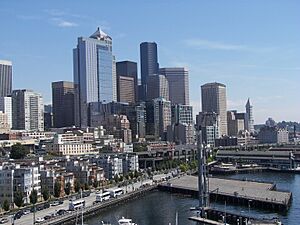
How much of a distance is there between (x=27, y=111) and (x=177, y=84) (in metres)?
62.9

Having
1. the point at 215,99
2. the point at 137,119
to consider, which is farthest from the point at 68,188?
the point at 215,99

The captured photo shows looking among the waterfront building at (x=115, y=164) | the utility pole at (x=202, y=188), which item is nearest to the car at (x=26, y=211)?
the utility pole at (x=202, y=188)

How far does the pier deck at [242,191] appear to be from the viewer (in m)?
32.6

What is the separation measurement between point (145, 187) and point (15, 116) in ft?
254

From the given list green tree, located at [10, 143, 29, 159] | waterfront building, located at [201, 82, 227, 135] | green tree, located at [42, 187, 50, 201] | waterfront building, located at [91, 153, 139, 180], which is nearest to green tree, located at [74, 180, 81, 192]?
green tree, located at [42, 187, 50, 201]

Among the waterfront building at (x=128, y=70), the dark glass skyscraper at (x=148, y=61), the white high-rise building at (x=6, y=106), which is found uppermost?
the dark glass skyscraper at (x=148, y=61)

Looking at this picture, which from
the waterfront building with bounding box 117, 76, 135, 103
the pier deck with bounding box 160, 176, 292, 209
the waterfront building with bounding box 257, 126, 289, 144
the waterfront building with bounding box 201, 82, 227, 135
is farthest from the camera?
the waterfront building with bounding box 201, 82, 227, 135

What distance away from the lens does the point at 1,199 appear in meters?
34.3

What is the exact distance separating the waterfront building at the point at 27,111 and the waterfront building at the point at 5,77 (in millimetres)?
20839

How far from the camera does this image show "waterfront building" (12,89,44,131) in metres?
112

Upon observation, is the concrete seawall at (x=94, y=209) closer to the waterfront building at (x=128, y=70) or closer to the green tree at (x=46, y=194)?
the green tree at (x=46, y=194)

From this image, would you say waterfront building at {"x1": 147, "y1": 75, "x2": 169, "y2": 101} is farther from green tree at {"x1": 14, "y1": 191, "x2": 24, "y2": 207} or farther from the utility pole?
the utility pole

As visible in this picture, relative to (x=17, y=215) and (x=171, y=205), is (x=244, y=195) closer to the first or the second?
(x=171, y=205)

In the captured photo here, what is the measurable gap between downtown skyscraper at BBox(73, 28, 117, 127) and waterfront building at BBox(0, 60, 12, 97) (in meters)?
26.1
